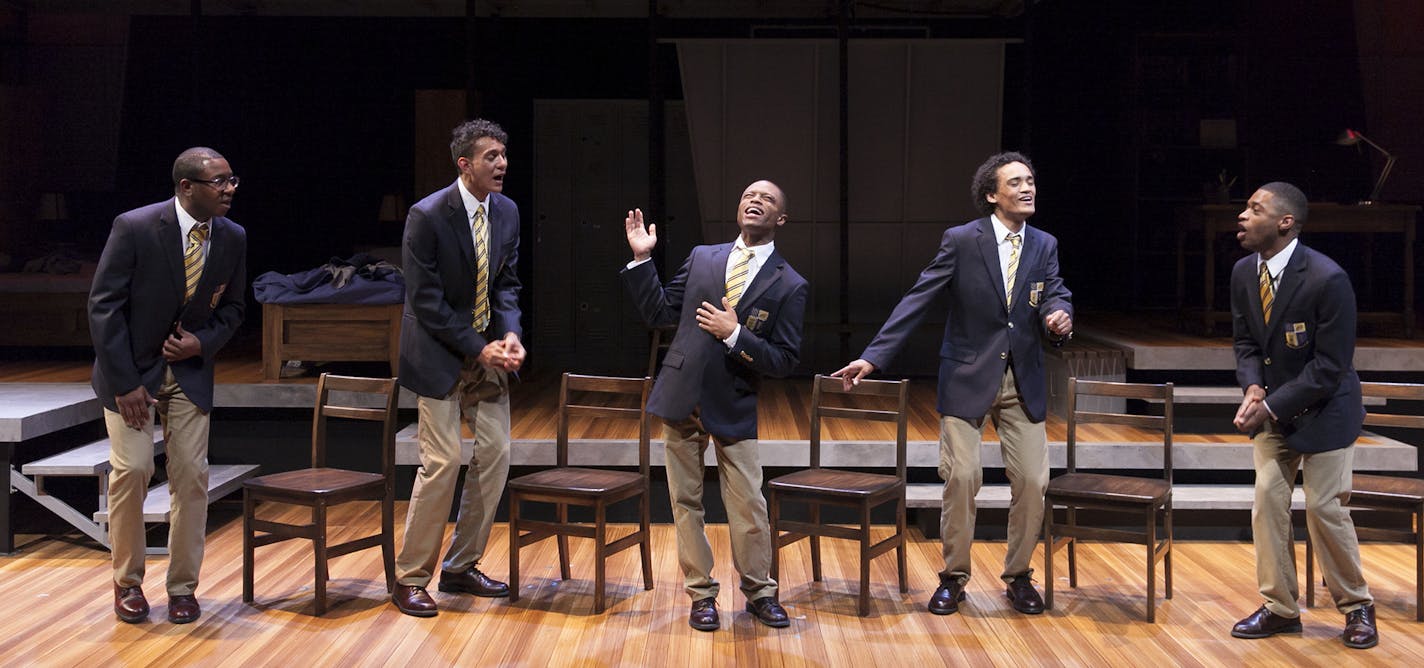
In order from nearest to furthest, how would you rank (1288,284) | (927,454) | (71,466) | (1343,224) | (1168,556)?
(1288,284), (1168,556), (71,466), (927,454), (1343,224)

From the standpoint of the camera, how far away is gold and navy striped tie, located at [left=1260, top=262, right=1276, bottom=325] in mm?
3840

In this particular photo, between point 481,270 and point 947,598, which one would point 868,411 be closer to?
point 947,598

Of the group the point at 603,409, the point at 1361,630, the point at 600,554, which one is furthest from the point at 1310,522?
the point at 603,409

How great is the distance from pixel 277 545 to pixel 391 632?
1385 millimetres

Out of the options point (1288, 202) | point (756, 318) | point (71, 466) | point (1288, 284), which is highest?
point (1288, 202)

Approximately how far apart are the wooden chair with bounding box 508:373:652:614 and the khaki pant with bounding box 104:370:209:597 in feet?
3.31

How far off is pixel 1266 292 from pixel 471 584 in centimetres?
280

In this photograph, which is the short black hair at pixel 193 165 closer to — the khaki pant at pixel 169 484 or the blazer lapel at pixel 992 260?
the khaki pant at pixel 169 484

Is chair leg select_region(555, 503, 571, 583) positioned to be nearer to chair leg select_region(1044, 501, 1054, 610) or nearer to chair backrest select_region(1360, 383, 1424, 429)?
chair leg select_region(1044, 501, 1054, 610)

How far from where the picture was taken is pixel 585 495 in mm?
3990

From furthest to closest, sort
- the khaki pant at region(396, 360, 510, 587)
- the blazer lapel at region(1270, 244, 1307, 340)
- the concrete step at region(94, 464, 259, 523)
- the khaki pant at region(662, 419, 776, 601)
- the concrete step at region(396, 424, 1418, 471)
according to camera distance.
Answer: the concrete step at region(396, 424, 1418, 471)
the concrete step at region(94, 464, 259, 523)
the khaki pant at region(396, 360, 510, 587)
the khaki pant at region(662, 419, 776, 601)
the blazer lapel at region(1270, 244, 1307, 340)

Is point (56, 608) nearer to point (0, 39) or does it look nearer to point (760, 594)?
point (760, 594)

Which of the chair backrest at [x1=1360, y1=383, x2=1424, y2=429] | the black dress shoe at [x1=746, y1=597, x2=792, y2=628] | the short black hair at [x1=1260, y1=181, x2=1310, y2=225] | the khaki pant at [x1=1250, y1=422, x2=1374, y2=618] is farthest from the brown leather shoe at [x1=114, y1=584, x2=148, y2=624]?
the chair backrest at [x1=1360, y1=383, x2=1424, y2=429]

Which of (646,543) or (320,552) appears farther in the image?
(646,543)
